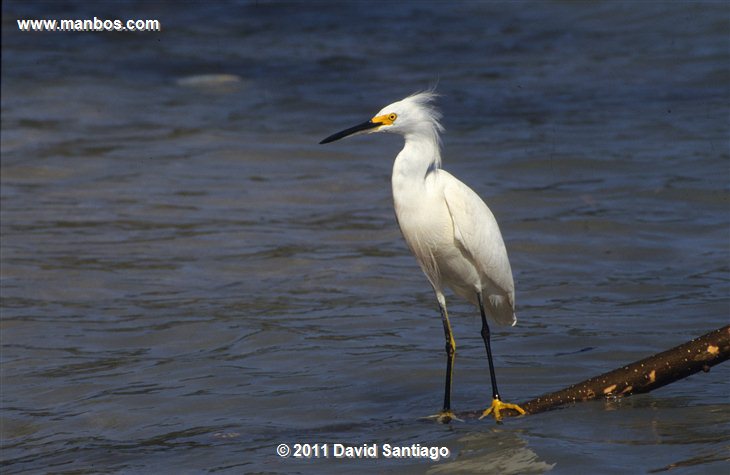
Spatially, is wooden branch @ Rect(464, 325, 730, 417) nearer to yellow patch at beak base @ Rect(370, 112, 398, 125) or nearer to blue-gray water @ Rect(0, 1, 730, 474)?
blue-gray water @ Rect(0, 1, 730, 474)

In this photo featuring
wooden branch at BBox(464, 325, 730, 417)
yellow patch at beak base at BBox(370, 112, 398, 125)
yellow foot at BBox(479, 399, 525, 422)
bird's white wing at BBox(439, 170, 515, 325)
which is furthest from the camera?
bird's white wing at BBox(439, 170, 515, 325)

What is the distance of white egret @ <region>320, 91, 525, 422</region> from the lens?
19.0ft

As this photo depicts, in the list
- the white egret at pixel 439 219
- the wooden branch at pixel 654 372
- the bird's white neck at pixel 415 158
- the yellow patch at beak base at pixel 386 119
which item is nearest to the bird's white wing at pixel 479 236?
the white egret at pixel 439 219

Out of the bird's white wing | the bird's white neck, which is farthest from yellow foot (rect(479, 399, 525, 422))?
the bird's white neck

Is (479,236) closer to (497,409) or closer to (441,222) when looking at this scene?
(441,222)

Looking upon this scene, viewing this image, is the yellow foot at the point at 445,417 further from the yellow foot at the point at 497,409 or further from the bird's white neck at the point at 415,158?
the bird's white neck at the point at 415,158

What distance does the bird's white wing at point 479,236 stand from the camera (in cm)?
604

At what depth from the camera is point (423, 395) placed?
6.77m

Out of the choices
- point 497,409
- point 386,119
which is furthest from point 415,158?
point 497,409

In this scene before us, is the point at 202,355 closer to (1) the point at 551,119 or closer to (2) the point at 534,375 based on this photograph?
(2) the point at 534,375

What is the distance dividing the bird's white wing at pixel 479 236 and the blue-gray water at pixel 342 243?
29.6 inches

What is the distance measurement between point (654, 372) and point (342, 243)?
16.1 feet

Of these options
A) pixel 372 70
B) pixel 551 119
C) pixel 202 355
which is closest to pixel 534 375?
pixel 202 355

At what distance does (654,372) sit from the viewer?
17.5ft
